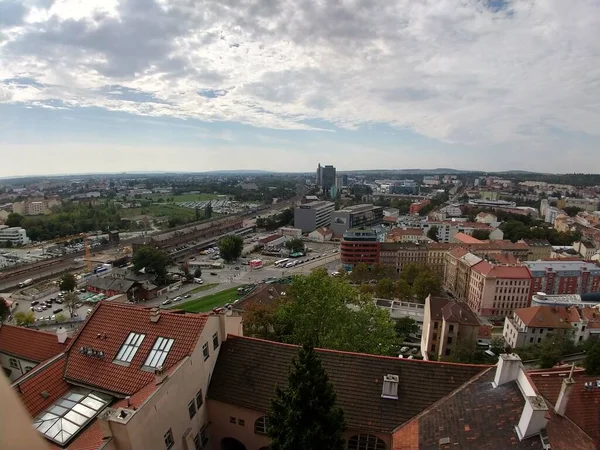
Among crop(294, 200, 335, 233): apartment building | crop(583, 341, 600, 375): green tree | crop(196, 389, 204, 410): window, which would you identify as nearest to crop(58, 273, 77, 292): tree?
crop(196, 389, 204, 410): window

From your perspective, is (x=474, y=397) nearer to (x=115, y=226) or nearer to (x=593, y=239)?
(x=593, y=239)

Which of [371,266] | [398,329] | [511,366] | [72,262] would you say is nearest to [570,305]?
[398,329]

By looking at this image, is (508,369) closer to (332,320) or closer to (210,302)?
(332,320)

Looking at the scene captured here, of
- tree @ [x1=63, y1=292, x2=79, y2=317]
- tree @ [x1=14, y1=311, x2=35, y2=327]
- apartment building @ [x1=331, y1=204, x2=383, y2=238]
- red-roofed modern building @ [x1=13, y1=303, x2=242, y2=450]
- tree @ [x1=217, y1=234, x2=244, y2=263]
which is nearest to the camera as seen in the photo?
red-roofed modern building @ [x1=13, y1=303, x2=242, y2=450]

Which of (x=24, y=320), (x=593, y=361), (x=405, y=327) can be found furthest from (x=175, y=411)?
(x=24, y=320)

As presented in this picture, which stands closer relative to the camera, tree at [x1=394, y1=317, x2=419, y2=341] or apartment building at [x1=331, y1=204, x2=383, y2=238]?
tree at [x1=394, y1=317, x2=419, y2=341]

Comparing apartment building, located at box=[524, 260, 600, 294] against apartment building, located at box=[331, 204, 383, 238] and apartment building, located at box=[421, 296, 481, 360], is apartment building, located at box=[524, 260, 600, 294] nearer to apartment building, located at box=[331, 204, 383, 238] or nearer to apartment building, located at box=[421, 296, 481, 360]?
apartment building, located at box=[421, 296, 481, 360]
